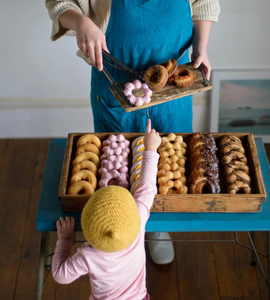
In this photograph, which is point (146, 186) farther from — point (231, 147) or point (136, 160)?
point (231, 147)

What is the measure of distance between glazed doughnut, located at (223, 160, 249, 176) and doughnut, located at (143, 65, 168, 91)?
1.34 ft

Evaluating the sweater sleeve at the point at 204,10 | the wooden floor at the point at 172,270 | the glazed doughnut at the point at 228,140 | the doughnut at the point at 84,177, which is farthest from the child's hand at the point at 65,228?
the sweater sleeve at the point at 204,10

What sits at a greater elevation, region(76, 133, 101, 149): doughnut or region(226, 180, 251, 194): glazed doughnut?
region(76, 133, 101, 149): doughnut

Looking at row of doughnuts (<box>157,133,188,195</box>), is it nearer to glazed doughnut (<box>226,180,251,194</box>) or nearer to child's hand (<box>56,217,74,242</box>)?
glazed doughnut (<box>226,180,251,194</box>)

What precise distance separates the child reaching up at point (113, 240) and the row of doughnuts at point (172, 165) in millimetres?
77

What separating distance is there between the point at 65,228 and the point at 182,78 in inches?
28.9

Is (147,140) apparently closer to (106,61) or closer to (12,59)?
(106,61)

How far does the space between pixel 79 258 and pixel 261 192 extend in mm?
675

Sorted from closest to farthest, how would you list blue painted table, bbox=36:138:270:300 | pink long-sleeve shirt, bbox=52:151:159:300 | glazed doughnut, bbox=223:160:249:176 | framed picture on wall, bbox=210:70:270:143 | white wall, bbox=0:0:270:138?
pink long-sleeve shirt, bbox=52:151:159:300 < blue painted table, bbox=36:138:270:300 < glazed doughnut, bbox=223:160:249:176 < white wall, bbox=0:0:270:138 < framed picture on wall, bbox=210:70:270:143

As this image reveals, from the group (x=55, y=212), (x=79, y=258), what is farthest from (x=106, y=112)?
(x=79, y=258)

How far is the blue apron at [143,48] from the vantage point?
1.59 m

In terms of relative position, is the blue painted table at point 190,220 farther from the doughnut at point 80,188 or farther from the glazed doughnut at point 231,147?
the glazed doughnut at point 231,147

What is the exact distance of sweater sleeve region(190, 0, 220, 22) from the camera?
5.70ft

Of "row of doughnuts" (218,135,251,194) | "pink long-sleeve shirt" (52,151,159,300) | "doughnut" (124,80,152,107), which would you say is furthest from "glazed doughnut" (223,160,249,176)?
"doughnut" (124,80,152,107)
